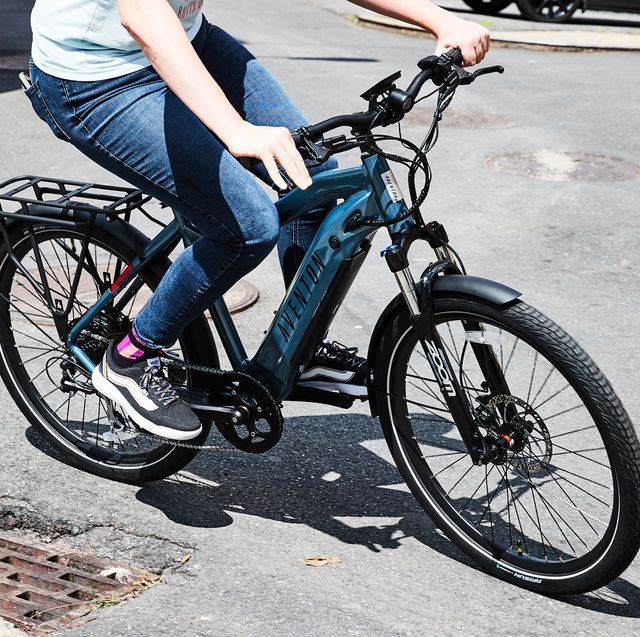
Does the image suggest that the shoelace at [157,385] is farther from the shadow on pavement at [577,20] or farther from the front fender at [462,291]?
the shadow on pavement at [577,20]

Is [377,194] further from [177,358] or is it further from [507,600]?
[507,600]

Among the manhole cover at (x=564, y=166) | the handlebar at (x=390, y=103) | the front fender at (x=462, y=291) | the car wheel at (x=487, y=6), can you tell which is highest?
the car wheel at (x=487, y=6)

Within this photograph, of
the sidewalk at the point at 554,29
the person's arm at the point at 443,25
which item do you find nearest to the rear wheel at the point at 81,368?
the person's arm at the point at 443,25

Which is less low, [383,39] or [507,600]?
[383,39]

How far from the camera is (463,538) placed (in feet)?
12.3

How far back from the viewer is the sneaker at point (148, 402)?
380 cm

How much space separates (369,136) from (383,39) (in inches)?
503

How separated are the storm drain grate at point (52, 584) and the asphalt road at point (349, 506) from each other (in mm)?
83

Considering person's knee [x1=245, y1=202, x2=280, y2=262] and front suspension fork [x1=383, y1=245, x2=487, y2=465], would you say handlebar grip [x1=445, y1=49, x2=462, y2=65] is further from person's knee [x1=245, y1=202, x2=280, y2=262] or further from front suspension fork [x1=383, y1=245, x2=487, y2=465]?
person's knee [x1=245, y1=202, x2=280, y2=262]

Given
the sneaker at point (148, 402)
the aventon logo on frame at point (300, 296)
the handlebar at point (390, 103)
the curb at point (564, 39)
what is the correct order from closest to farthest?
the handlebar at point (390, 103), the aventon logo on frame at point (300, 296), the sneaker at point (148, 402), the curb at point (564, 39)

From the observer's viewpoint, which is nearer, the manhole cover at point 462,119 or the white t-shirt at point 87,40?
the white t-shirt at point 87,40

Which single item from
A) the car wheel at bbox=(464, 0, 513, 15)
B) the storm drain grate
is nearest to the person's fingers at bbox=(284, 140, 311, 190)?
the storm drain grate

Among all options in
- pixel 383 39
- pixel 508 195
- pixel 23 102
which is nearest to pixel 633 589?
pixel 508 195

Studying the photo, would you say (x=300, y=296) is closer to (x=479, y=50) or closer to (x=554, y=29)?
(x=479, y=50)
